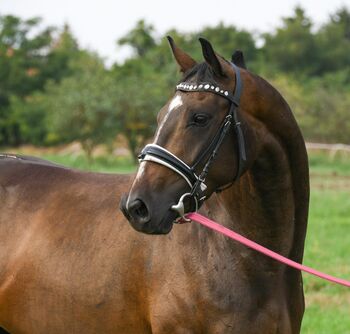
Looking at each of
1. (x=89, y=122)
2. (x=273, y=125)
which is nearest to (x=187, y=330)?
(x=273, y=125)

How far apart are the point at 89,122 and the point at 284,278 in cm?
3300

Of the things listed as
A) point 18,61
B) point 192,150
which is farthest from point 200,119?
point 18,61

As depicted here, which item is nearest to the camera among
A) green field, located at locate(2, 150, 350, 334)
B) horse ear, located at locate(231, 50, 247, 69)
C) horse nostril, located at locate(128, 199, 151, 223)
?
horse nostril, located at locate(128, 199, 151, 223)

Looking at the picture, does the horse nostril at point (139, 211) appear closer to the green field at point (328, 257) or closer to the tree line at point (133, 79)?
the green field at point (328, 257)

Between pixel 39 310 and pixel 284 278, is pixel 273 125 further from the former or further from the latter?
pixel 39 310

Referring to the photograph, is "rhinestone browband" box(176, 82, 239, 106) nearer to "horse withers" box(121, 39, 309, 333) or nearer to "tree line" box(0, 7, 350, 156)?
"horse withers" box(121, 39, 309, 333)

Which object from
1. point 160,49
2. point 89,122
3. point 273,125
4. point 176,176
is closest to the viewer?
point 176,176

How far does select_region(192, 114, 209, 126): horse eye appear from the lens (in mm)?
3133

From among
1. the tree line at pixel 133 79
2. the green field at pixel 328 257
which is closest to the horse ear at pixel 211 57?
the green field at pixel 328 257

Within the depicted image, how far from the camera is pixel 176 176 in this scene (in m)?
3.09

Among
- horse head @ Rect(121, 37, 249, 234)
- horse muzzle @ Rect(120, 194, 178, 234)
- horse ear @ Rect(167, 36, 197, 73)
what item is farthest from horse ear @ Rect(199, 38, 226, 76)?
horse muzzle @ Rect(120, 194, 178, 234)

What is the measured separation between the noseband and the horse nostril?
5.4 inches

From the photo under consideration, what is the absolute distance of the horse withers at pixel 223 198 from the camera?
3094 millimetres

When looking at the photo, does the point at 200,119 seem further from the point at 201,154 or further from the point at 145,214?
the point at 145,214
